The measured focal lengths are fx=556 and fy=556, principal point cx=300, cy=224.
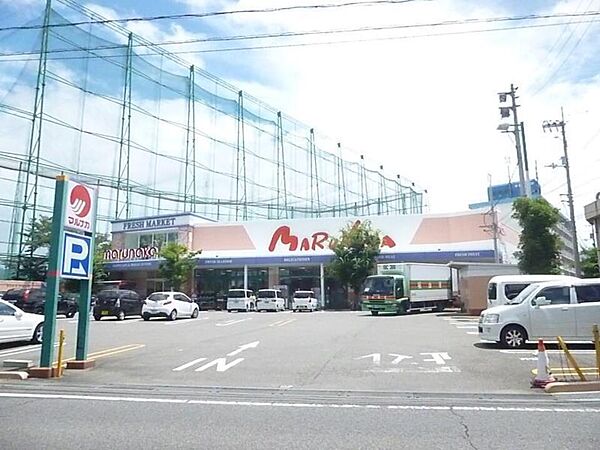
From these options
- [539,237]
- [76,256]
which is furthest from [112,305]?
→ [539,237]

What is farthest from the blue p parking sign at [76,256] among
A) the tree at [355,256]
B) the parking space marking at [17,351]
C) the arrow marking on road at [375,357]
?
the tree at [355,256]

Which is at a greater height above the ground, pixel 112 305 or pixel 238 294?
pixel 238 294

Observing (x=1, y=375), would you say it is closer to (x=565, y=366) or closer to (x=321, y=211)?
(x=565, y=366)

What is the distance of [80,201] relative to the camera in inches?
460

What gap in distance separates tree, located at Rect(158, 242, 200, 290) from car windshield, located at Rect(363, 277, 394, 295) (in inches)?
603

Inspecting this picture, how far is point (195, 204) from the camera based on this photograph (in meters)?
45.9

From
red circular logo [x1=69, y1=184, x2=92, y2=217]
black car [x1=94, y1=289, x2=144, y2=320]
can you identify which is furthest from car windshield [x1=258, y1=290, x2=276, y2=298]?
red circular logo [x1=69, y1=184, x2=92, y2=217]

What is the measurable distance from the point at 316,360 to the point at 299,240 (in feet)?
97.3

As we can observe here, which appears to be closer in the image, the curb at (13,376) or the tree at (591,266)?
the curb at (13,376)

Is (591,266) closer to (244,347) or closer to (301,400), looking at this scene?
(244,347)

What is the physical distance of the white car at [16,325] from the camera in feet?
47.4

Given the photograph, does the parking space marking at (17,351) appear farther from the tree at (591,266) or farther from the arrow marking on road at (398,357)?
the tree at (591,266)

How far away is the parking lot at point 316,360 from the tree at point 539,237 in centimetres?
884

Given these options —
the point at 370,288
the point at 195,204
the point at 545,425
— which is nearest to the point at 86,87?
the point at 195,204
